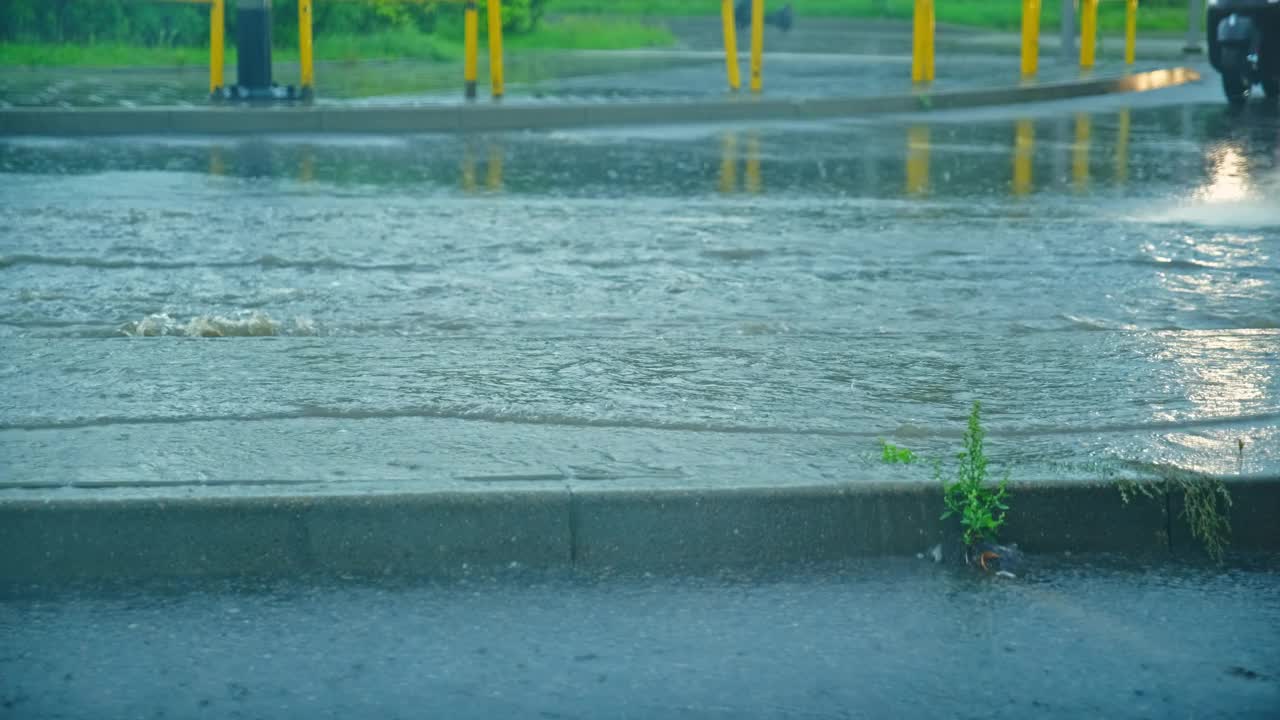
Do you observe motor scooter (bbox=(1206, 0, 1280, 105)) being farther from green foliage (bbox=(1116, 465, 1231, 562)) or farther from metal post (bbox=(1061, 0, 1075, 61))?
green foliage (bbox=(1116, 465, 1231, 562))

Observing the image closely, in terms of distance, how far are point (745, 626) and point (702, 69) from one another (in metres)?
19.7

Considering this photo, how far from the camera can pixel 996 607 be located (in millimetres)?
3812

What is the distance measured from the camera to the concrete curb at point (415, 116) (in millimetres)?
14453

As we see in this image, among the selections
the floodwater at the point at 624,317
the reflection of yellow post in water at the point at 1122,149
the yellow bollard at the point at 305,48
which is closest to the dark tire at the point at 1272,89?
the reflection of yellow post in water at the point at 1122,149

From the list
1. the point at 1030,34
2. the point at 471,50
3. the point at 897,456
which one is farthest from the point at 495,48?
the point at 897,456

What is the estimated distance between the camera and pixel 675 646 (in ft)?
11.7

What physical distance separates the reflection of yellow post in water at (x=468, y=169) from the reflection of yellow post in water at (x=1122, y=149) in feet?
12.7

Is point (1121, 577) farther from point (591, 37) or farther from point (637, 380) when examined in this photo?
point (591, 37)

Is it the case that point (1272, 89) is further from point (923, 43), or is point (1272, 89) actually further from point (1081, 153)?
point (1081, 153)

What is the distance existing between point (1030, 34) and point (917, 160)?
337 inches

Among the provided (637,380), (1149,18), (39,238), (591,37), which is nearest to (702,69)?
(591,37)

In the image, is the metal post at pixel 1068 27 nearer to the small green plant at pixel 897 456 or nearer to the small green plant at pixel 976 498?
the small green plant at pixel 897 456

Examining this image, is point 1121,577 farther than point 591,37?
No

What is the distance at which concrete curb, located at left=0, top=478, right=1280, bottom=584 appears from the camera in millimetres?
3984
